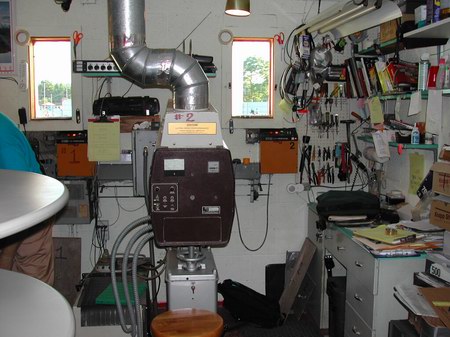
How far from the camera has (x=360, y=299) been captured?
2877 millimetres

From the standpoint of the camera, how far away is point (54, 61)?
399 cm

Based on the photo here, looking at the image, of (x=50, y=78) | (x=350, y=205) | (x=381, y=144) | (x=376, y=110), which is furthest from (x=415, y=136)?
(x=50, y=78)

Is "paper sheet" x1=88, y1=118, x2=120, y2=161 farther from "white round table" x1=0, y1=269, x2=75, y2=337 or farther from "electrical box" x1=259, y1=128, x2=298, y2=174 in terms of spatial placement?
"white round table" x1=0, y1=269, x2=75, y2=337

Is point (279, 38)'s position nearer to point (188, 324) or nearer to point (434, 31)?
point (434, 31)

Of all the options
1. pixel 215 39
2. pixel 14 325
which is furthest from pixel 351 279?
pixel 14 325

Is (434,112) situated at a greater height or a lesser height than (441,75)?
lesser

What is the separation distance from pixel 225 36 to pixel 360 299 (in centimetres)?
236

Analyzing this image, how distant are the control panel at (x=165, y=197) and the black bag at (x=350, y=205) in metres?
1.55

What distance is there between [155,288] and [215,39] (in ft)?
6.99

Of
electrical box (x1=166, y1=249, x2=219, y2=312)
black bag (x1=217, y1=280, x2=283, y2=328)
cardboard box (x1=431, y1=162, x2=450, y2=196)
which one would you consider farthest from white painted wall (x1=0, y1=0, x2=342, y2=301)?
cardboard box (x1=431, y1=162, x2=450, y2=196)

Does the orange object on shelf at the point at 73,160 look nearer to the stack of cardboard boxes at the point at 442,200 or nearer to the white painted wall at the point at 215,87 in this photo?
the white painted wall at the point at 215,87

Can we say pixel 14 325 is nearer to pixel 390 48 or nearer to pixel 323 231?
pixel 323 231

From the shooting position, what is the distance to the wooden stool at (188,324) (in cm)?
223

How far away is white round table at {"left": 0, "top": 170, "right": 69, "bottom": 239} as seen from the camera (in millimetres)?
717
